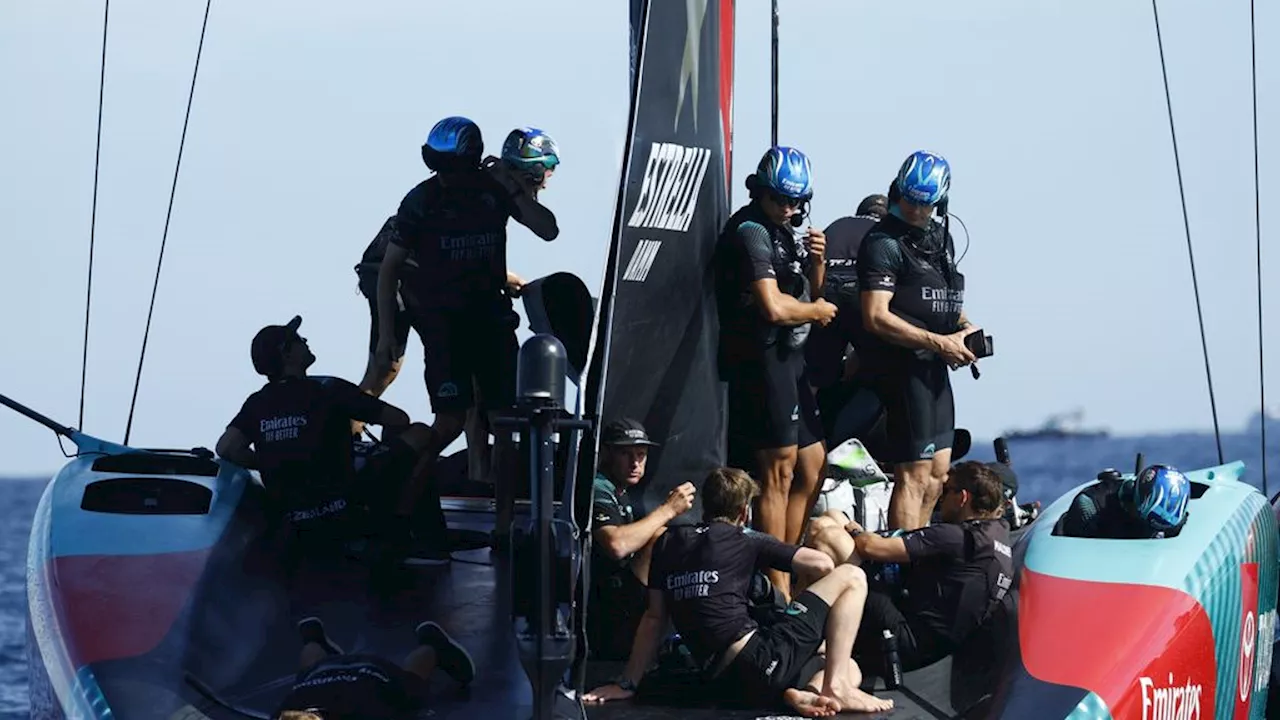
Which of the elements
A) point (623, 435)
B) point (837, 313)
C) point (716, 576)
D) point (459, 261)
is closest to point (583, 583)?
point (716, 576)

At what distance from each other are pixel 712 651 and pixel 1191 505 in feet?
7.00

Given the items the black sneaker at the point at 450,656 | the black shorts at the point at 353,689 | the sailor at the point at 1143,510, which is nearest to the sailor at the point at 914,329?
the sailor at the point at 1143,510

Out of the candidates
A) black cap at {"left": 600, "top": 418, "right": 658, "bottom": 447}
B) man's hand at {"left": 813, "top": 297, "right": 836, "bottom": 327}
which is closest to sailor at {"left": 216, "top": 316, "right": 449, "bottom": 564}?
black cap at {"left": 600, "top": 418, "right": 658, "bottom": 447}

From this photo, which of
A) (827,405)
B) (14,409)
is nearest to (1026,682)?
(827,405)

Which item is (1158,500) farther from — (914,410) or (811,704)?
(811,704)

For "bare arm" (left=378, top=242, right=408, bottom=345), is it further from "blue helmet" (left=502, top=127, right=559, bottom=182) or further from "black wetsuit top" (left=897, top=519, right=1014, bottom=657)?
"black wetsuit top" (left=897, top=519, right=1014, bottom=657)

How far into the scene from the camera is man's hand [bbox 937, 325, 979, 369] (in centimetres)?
862

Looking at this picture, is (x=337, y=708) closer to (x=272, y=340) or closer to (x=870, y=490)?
(x=272, y=340)

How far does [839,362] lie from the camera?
980 centimetres

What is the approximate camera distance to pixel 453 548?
9.39m

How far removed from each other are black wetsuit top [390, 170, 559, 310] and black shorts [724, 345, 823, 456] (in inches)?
41.6

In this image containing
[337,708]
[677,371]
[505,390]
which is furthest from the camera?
[505,390]

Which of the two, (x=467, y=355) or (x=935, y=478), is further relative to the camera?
(x=467, y=355)

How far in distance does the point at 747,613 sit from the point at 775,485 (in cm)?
107
